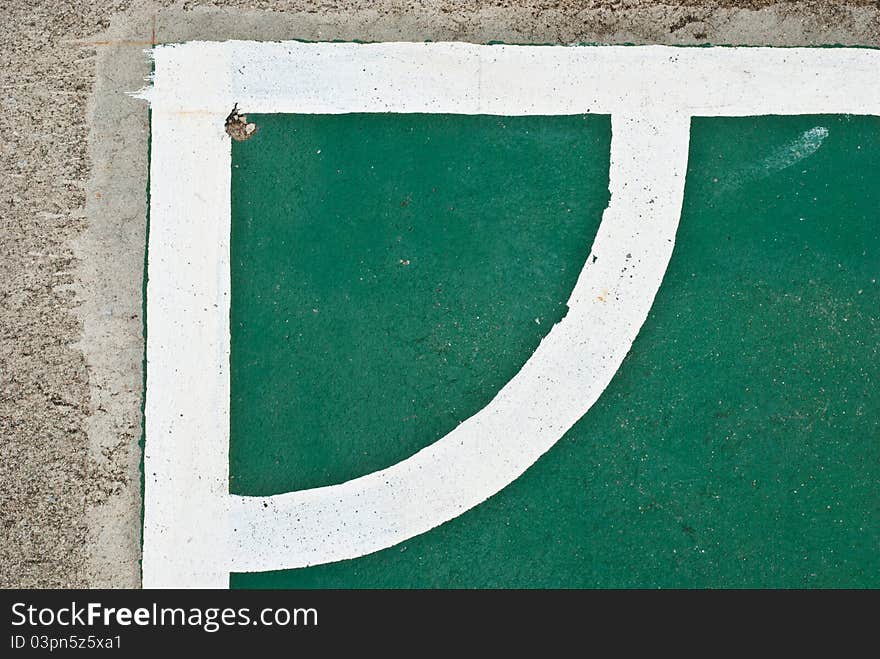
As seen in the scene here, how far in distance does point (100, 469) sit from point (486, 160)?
72.3 inches

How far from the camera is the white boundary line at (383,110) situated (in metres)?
2.99

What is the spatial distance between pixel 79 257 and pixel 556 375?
1.82 metres

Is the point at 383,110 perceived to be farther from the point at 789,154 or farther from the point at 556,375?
the point at 789,154

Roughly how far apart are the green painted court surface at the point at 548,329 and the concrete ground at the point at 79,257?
0.39 metres

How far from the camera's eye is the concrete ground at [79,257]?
3002 millimetres

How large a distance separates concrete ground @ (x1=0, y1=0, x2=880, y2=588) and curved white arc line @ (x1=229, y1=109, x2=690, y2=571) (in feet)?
2.42

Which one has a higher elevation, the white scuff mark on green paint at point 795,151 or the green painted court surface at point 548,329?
the white scuff mark on green paint at point 795,151

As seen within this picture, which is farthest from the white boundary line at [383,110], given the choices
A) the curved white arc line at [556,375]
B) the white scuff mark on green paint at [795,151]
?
the white scuff mark on green paint at [795,151]

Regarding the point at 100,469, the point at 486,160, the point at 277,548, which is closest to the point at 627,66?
the point at 486,160

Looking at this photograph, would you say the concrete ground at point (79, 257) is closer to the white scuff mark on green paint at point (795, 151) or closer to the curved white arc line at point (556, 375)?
the curved white arc line at point (556, 375)

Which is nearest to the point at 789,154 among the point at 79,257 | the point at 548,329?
the point at 548,329

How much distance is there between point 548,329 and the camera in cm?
302

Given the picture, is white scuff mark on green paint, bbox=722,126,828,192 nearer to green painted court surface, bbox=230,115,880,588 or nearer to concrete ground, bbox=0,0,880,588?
green painted court surface, bbox=230,115,880,588

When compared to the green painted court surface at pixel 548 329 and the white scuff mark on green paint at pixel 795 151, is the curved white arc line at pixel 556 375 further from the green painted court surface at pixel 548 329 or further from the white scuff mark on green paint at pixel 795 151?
the white scuff mark on green paint at pixel 795 151
